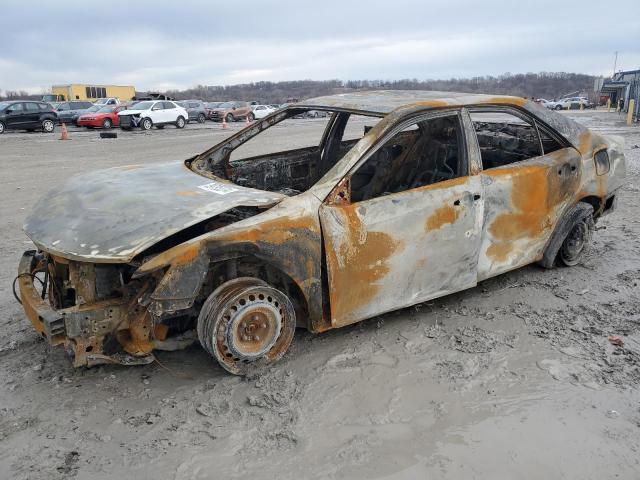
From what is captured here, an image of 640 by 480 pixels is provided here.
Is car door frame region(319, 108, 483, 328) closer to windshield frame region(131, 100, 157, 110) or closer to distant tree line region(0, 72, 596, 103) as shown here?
windshield frame region(131, 100, 157, 110)

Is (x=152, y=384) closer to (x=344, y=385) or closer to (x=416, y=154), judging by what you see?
(x=344, y=385)

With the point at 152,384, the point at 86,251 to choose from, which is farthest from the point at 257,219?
the point at 152,384

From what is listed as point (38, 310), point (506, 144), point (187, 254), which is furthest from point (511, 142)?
point (38, 310)

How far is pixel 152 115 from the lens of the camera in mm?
25141

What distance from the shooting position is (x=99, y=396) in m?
3.06

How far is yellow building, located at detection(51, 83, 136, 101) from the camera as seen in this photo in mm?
47562

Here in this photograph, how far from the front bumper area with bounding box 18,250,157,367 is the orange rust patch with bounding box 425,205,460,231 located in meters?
1.84

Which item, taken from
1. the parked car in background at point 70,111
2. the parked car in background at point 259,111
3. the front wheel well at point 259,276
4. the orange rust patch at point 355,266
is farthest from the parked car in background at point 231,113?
the orange rust patch at point 355,266

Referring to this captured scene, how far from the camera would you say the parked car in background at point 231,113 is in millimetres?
32469

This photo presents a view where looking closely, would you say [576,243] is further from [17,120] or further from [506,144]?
[17,120]

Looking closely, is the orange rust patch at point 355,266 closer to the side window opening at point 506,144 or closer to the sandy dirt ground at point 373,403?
the sandy dirt ground at point 373,403

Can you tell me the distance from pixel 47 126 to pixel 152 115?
4449 millimetres

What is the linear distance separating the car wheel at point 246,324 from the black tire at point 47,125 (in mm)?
23304

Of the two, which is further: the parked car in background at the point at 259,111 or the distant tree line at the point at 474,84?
the distant tree line at the point at 474,84
